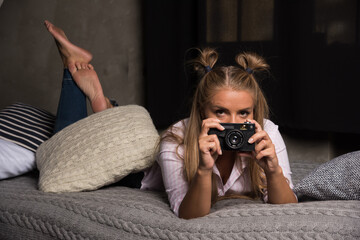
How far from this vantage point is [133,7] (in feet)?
10.6

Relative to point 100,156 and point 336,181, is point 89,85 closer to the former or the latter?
point 100,156

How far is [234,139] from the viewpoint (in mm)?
1072

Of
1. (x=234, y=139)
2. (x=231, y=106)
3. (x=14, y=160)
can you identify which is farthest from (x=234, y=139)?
(x=14, y=160)

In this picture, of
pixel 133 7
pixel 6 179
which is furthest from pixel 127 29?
pixel 6 179

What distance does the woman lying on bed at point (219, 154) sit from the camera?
1092 mm

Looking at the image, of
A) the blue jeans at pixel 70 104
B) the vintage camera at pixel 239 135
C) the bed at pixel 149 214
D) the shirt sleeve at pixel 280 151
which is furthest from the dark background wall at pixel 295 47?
the vintage camera at pixel 239 135

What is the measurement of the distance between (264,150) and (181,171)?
11.2 inches

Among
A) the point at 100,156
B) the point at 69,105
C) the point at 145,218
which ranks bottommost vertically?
the point at 145,218

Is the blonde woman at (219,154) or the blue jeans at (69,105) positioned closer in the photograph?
Answer: the blonde woman at (219,154)

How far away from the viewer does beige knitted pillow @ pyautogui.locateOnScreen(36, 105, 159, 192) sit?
4.52 ft

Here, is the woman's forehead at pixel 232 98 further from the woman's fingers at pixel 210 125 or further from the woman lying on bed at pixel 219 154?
the woman's fingers at pixel 210 125

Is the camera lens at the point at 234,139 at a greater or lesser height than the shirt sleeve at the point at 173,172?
greater

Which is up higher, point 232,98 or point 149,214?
point 232,98

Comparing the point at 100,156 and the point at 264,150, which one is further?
the point at 100,156
